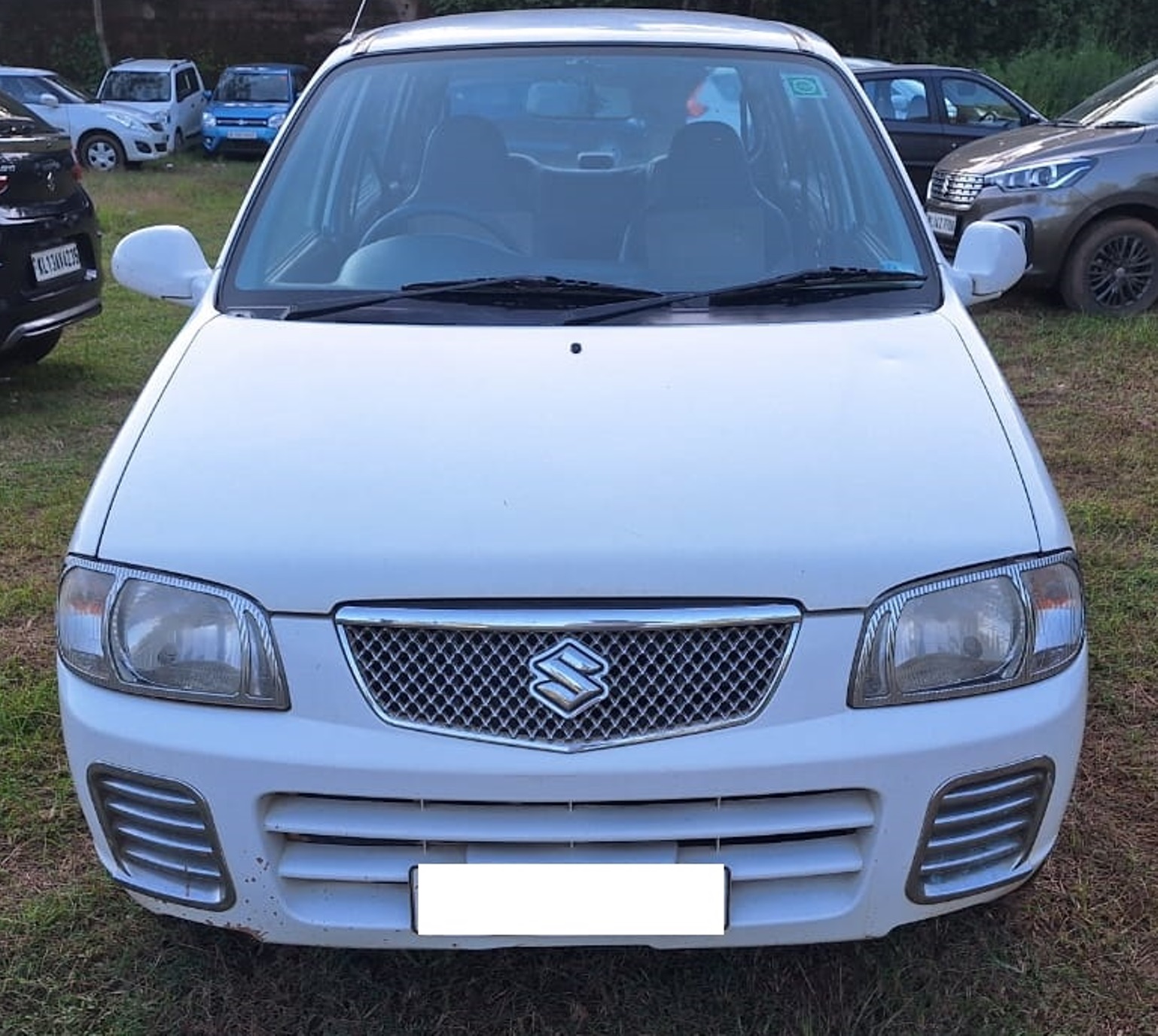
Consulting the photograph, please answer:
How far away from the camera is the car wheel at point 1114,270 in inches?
291

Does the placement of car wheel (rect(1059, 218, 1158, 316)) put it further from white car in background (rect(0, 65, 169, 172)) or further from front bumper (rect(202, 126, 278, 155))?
front bumper (rect(202, 126, 278, 155))

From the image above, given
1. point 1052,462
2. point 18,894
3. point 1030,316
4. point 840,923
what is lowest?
point 1030,316

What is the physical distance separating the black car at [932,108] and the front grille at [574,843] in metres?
9.43

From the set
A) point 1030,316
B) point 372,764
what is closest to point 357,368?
point 372,764

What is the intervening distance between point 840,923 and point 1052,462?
11.3 feet

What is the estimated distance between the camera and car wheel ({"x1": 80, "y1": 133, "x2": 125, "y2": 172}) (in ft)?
56.7

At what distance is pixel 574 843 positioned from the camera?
76.4 inches

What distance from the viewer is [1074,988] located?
92.7 inches

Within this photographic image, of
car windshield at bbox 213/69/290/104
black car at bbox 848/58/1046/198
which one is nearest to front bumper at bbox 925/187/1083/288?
black car at bbox 848/58/1046/198

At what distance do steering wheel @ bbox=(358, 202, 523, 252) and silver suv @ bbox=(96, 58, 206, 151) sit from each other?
16884mm

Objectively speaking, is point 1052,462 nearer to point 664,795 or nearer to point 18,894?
point 664,795

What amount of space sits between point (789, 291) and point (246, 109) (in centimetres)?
1761

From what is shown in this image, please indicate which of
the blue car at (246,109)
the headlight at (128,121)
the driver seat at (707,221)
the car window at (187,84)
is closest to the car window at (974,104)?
the driver seat at (707,221)

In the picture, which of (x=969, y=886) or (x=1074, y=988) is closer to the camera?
(x=969, y=886)
